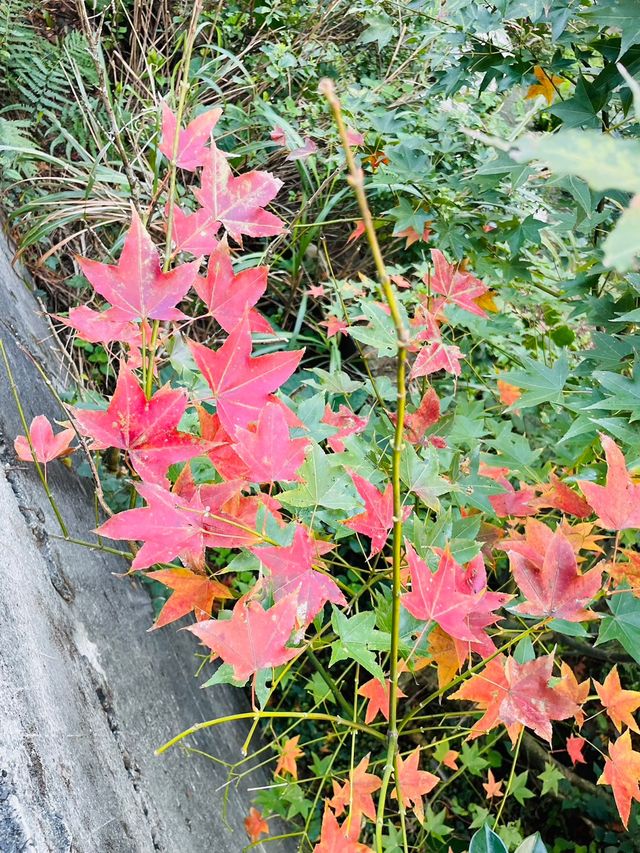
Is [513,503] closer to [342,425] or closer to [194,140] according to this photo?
[342,425]

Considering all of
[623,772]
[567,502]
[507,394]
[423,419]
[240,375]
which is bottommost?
[507,394]

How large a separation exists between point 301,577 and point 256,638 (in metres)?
0.09

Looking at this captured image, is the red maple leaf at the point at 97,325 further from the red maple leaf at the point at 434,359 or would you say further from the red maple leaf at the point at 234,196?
the red maple leaf at the point at 434,359

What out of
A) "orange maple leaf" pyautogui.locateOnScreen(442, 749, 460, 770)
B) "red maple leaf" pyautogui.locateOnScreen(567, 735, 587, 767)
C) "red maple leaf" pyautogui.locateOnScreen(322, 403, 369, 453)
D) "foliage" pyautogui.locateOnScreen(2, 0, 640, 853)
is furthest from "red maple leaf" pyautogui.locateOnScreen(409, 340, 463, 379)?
"orange maple leaf" pyautogui.locateOnScreen(442, 749, 460, 770)

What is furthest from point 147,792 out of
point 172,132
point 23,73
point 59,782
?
point 23,73

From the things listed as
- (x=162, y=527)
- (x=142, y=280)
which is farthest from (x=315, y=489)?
(x=142, y=280)

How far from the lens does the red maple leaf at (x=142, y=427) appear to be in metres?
0.62

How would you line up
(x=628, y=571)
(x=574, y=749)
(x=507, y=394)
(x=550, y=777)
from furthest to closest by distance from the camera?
(x=507, y=394), (x=550, y=777), (x=574, y=749), (x=628, y=571)

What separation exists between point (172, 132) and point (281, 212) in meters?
1.51

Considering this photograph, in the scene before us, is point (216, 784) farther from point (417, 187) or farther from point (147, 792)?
point (417, 187)

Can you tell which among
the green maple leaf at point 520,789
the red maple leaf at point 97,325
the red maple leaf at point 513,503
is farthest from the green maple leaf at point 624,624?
the green maple leaf at point 520,789

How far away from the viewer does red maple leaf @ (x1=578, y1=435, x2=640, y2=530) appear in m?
0.65

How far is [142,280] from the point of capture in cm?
64

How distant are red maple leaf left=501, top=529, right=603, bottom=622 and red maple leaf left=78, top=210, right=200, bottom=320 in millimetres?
447
